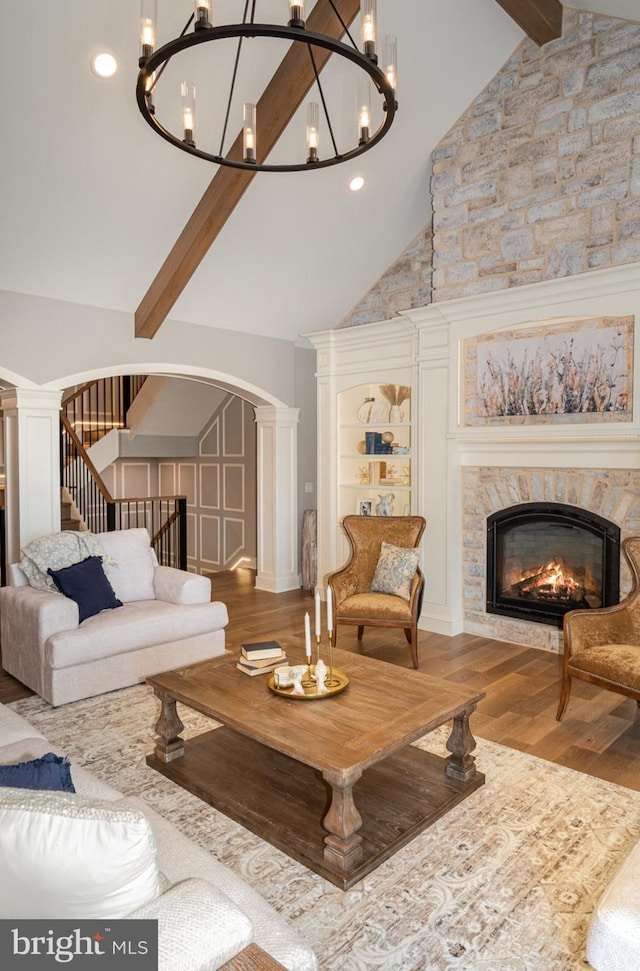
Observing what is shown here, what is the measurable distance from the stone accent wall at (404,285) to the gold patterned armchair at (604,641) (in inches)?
138

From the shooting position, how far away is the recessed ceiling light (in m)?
3.63

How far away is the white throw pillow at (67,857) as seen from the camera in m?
1.09

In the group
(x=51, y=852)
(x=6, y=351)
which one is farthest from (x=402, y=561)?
(x=51, y=852)

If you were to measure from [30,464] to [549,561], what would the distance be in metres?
4.19

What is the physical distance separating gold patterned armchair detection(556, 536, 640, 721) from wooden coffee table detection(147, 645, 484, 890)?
3.00 ft

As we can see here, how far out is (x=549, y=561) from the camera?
16.1 ft

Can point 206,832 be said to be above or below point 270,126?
below

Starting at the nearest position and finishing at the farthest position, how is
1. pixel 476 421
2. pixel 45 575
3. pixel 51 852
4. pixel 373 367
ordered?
pixel 51 852, pixel 45 575, pixel 476 421, pixel 373 367

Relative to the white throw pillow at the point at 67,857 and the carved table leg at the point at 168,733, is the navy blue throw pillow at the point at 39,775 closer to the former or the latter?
the white throw pillow at the point at 67,857

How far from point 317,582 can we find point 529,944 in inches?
189

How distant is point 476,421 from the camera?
5.18 metres

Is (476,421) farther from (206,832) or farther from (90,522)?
(90,522)

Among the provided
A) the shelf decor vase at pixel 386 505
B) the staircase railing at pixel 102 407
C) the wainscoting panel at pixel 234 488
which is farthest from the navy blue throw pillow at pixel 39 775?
the staircase railing at pixel 102 407

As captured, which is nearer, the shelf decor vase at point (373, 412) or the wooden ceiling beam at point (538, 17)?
the wooden ceiling beam at point (538, 17)
